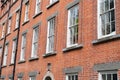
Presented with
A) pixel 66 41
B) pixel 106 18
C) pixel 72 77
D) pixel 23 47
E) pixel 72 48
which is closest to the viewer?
pixel 106 18

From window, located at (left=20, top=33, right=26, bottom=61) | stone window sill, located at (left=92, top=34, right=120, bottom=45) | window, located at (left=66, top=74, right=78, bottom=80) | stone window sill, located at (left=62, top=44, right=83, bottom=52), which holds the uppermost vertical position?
window, located at (left=20, top=33, right=26, bottom=61)

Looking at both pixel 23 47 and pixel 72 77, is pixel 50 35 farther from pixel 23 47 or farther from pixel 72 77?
pixel 23 47

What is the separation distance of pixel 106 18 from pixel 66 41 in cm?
331

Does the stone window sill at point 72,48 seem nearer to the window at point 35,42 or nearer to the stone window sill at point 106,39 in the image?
the stone window sill at point 106,39

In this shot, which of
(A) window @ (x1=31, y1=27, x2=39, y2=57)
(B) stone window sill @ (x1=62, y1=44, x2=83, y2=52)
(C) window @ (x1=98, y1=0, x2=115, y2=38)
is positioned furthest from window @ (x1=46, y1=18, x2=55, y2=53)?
(C) window @ (x1=98, y1=0, x2=115, y2=38)

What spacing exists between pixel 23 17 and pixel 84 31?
36.2ft

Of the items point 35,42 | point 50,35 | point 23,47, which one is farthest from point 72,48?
point 23,47

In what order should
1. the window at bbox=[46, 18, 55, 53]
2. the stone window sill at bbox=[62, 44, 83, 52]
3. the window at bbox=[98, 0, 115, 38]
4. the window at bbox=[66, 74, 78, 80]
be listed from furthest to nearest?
1. the window at bbox=[46, 18, 55, 53]
2. the window at bbox=[66, 74, 78, 80]
3. the stone window sill at bbox=[62, 44, 83, 52]
4. the window at bbox=[98, 0, 115, 38]

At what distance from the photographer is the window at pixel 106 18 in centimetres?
1071

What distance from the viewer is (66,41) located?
44.9ft

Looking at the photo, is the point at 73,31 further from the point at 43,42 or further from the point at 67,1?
the point at 43,42

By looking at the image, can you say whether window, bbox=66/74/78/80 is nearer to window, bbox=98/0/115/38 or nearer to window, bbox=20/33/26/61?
window, bbox=98/0/115/38

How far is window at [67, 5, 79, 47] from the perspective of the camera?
13141 mm

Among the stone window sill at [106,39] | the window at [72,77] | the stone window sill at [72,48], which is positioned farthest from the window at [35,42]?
the stone window sill at [106,39]
